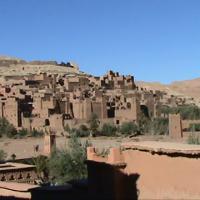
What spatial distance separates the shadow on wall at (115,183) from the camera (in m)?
7.73

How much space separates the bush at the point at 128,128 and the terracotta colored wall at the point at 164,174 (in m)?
35.0

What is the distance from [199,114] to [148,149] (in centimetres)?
4346

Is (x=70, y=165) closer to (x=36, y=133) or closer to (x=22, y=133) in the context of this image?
(x=36, y=133)

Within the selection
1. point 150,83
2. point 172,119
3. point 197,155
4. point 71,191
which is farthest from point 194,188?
point 150,83

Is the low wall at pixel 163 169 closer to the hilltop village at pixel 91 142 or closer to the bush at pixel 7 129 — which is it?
the hilltop village at pixel 91 142

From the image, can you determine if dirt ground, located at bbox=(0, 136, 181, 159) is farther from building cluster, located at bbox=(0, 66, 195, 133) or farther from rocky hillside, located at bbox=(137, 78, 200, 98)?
rocky hillside, located at bbox=(137, 78, 200, 98)

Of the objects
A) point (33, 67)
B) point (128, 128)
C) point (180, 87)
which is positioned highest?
point (33, 67)

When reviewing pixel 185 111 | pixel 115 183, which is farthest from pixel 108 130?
pixel 115 183

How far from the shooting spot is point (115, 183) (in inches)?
305

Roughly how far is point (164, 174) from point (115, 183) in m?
0.86

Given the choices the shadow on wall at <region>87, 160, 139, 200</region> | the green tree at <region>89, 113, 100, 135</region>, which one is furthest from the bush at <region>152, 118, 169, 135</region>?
the shadow on wall at <region>87, 160, 139, 200</region>

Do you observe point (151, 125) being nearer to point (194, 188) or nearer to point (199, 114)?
point (199, 114)

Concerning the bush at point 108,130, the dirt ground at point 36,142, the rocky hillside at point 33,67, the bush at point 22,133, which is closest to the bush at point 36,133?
the bush at point 22,133

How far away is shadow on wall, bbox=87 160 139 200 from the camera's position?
7.73 meters
